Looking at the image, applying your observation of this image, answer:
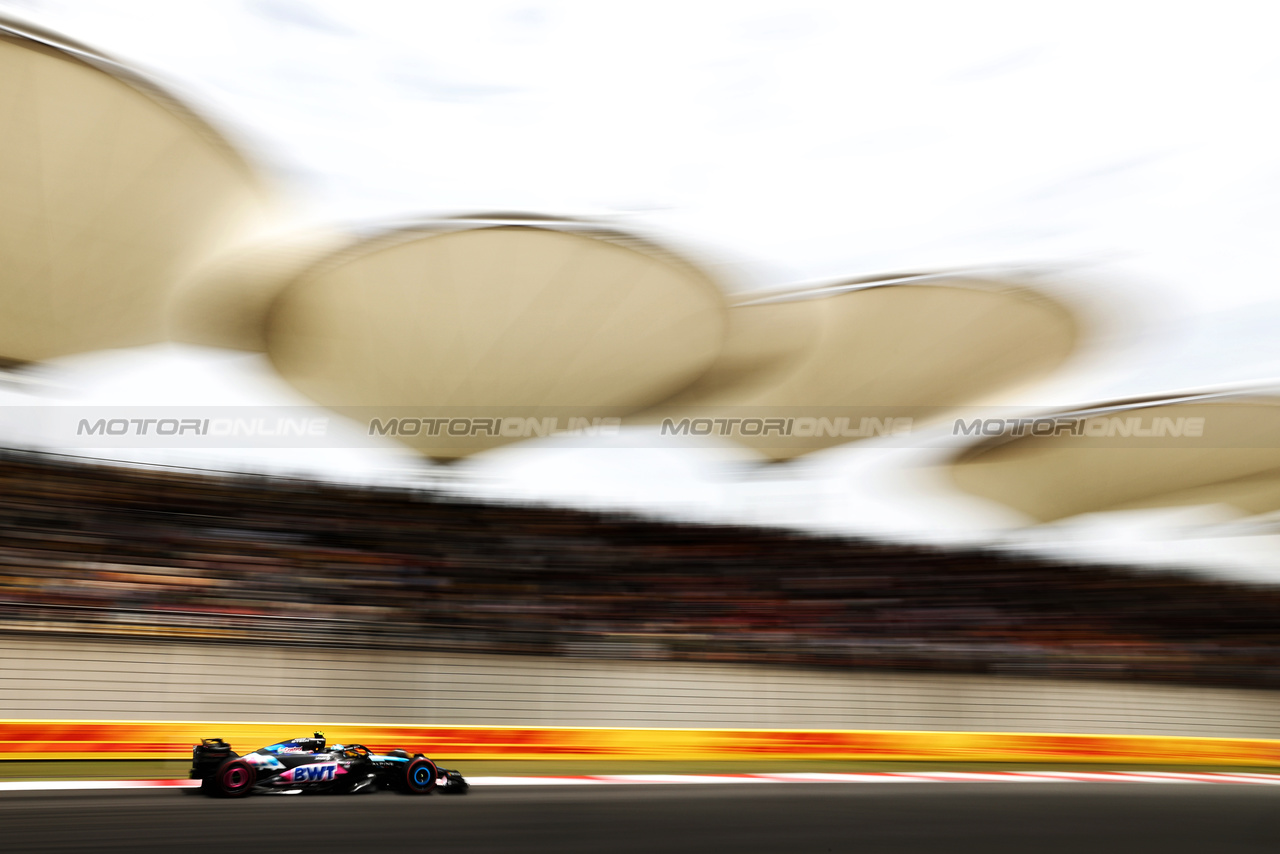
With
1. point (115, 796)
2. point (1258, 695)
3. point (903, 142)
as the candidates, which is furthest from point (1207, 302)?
point (115, 796)

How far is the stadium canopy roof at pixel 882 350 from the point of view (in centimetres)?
1234

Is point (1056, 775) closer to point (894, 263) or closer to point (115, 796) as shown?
point (894, 263)

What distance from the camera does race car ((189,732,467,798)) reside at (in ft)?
21.9

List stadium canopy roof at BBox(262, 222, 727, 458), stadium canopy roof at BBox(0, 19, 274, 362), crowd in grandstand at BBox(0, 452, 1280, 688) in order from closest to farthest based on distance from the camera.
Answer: stadium canopy roof at BBox(0, 19, 274, 362)
crowd in grandstand at BBox(0, 452, 1280, 688)
stadium canopy roof at BBox(262, 222, 727, 458)

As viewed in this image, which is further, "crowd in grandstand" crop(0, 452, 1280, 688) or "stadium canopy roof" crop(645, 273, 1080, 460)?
"stadium canopy roof" crop(645, 273, 1080, 460)

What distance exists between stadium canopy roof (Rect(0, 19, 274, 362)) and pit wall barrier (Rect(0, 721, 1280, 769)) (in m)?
5.60

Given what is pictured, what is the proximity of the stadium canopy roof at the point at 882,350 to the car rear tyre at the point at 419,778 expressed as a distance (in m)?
7.13
